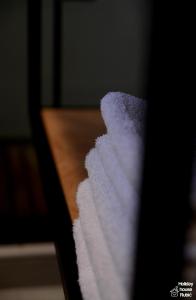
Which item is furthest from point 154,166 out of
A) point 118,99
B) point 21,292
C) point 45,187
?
point 21,292

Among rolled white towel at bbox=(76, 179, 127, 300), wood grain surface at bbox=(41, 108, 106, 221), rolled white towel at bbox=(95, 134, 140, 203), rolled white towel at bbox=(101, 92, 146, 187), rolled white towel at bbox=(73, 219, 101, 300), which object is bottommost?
rolled white towel at bbox=(73, 219, 101, 300)

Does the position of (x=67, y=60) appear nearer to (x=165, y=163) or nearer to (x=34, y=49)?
(x=34, y=49)

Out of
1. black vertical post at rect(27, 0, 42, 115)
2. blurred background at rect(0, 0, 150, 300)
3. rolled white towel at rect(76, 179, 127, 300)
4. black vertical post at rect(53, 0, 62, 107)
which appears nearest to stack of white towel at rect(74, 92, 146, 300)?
rolled white towel at rect(76, 179, 127, 300)

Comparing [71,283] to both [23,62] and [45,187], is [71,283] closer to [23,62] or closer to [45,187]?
[45,187]

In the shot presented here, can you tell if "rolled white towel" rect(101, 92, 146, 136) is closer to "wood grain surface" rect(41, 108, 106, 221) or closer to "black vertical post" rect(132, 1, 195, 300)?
"wood grain surface" rect(41, 108, 106, 221)

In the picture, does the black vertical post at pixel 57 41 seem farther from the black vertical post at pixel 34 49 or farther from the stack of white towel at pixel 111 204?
the stack of white towel at pixel 111 204

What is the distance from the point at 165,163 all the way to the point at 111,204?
20cm

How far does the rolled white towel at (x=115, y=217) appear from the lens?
358mm

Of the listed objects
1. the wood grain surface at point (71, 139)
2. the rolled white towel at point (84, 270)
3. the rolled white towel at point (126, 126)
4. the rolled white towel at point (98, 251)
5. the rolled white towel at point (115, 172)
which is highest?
the rolled white towel at point (126, 126)

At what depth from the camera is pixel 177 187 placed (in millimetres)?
228

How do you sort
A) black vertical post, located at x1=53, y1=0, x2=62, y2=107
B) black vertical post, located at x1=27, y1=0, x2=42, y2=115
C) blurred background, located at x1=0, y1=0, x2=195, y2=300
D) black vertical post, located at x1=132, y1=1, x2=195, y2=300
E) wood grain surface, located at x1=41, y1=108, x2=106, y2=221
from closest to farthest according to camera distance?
black vertical post, located at x1=132, y1=1, x2=195, y2=300, wood grain surface, located at x1=41, y1=108, x2=106, y2=221, black vertical post, located at x1=27, y1=0, x2=42, y2=115, black vertical post, located at x1=53, y1=0, x2=62, y2=107, blurred background, located at x1=0, y1=0, x2=195, y2=300

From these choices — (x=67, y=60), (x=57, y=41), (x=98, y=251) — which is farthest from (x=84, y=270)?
(x=67, y=60)

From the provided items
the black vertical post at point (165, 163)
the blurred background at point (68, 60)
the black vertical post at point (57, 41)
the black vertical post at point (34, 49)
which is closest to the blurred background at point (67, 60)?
the blurred background at point (68, 60)

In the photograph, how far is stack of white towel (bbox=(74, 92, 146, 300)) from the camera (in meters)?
0.37
